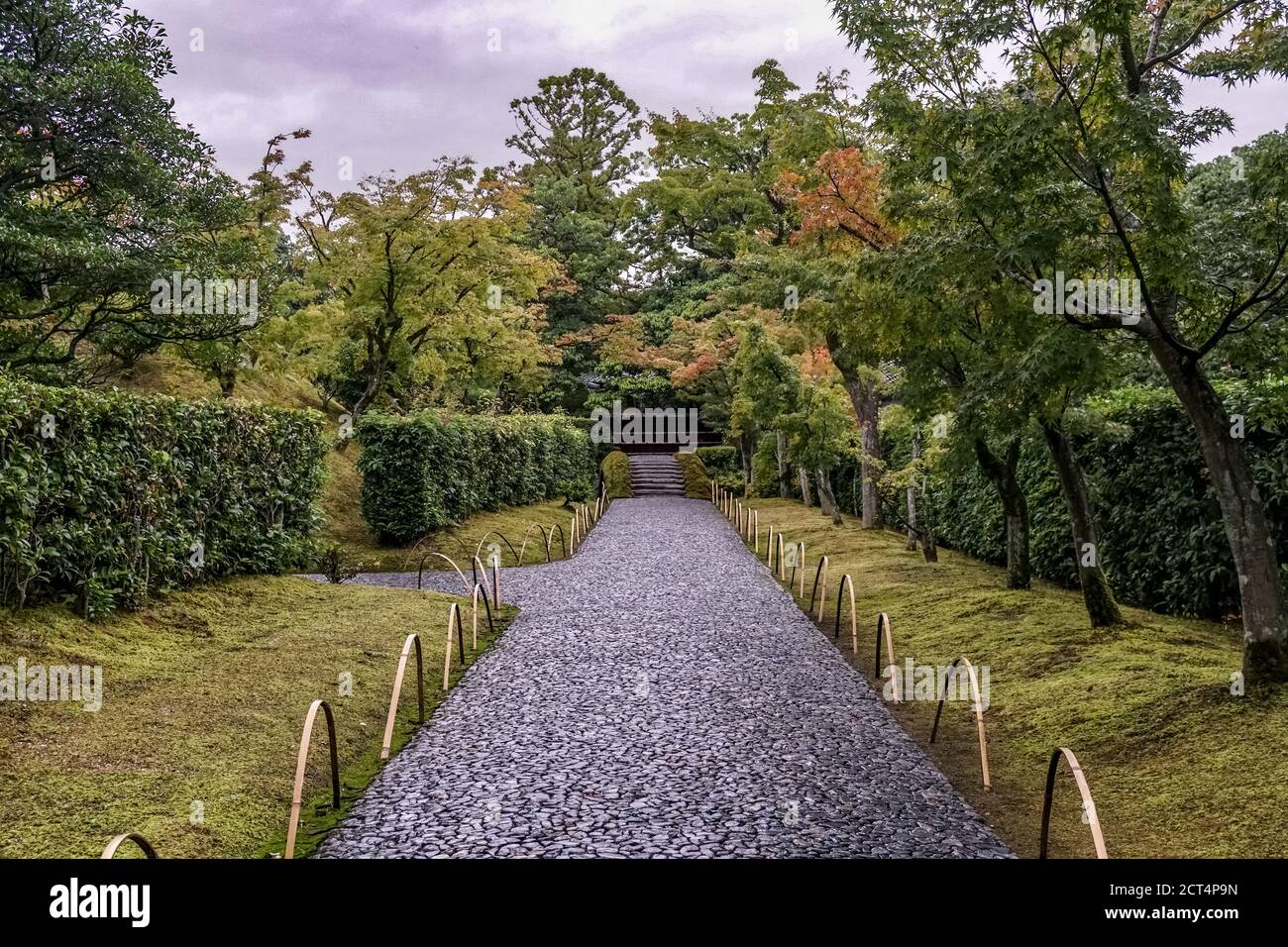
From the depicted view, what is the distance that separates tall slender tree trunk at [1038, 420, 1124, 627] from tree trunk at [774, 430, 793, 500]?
1579cm

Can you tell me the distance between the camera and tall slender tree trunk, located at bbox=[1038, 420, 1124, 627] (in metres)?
9.03

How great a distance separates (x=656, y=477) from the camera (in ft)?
115

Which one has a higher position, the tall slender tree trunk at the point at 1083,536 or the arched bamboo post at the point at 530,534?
the tall slender tree trunk at the point at 1083,536

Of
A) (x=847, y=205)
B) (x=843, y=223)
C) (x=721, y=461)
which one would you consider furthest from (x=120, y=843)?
(x=721, y=461)

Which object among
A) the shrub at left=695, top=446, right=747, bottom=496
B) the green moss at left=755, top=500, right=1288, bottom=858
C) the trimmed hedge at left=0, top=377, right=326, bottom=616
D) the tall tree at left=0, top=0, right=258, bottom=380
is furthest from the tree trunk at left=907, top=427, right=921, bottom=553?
the shrub at left=695, top=446, right=747, bottom=496

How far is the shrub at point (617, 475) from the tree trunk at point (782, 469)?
231 inches

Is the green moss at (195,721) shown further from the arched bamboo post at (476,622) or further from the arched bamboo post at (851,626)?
the arched bamboo post at (851,626)

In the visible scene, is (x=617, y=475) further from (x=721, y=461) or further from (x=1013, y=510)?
(x=1013, y=510)

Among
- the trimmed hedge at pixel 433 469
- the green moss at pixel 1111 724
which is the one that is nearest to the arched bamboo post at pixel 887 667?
the green moss at pixel 1111 724

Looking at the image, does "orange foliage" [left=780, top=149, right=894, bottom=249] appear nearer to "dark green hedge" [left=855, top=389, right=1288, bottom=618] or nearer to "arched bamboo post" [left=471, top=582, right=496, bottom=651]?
"dark green hedge" [left=855, top=389, right=1288, bottom=618]

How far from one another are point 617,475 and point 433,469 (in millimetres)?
16424

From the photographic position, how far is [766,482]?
90.4ft

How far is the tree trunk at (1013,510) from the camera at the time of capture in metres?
11.8

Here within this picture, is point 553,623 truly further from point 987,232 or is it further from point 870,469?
point 870,469
